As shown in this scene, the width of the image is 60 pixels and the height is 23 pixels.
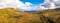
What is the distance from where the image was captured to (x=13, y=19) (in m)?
0.74

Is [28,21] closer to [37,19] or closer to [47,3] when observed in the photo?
[37,19]

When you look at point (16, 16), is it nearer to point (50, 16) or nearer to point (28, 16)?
point (28, 16)

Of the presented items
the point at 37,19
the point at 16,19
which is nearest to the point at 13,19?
the point at 16,19

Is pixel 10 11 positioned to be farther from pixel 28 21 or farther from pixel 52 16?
pixel 52 16

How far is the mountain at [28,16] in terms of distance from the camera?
0.74 meters

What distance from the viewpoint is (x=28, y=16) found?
76 centimetres

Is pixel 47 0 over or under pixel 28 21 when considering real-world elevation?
over

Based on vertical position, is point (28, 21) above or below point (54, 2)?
below

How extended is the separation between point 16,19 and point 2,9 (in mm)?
118

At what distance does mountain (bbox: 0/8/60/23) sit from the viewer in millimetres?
739

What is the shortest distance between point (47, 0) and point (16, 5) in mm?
207

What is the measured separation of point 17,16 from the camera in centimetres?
76

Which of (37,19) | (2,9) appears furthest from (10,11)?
(37,19)

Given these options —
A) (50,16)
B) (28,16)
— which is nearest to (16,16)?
(28,16)
